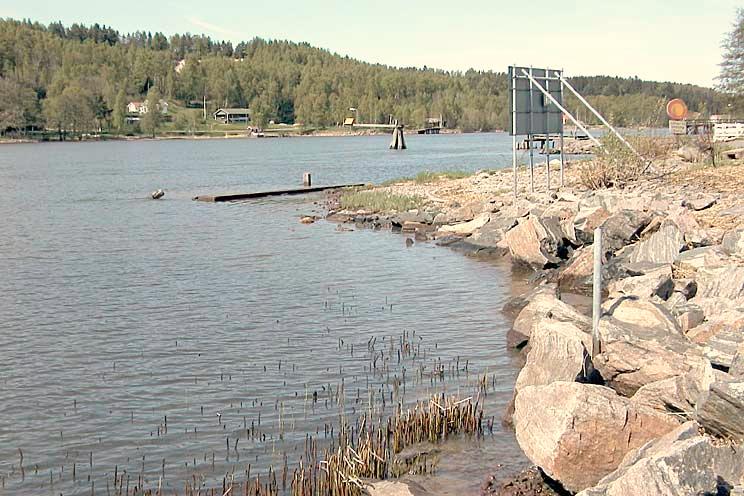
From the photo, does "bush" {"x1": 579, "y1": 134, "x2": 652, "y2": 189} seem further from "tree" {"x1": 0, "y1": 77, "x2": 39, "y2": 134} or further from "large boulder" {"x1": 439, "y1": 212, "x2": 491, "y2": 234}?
"tree" {"x1": 0, "y1": 77, "x2": 39, "y2": 134}

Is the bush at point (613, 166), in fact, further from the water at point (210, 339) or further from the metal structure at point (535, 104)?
the water at point (210, 339)

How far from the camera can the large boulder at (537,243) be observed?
22.3 metres

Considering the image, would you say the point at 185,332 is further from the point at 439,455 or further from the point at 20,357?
the point at 439,455

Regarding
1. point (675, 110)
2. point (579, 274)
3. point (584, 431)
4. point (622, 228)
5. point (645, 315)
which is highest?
point (675, 110)

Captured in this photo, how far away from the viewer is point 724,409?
7770 millimetres

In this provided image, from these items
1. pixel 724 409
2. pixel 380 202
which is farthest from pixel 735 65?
pixel 724 409

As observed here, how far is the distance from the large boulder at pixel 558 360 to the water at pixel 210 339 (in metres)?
0.94

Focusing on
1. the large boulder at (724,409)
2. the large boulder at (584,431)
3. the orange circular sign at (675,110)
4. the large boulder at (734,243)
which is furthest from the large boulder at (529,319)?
the orange circular sign at (675,110)

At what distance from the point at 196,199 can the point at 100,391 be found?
35.4 metres

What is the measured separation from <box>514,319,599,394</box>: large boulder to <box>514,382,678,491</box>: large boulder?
1.97 metres

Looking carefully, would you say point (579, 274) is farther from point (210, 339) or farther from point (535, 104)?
point (535, 104)

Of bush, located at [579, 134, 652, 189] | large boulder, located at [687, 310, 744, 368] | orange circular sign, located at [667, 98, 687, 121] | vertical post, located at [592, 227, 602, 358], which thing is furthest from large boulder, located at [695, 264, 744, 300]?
orange circular sign, located at [667, 98, 687, 121]

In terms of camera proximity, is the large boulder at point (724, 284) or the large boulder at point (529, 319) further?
the large boulder at point (529, 319)

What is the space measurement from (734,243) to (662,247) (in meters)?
1.50
